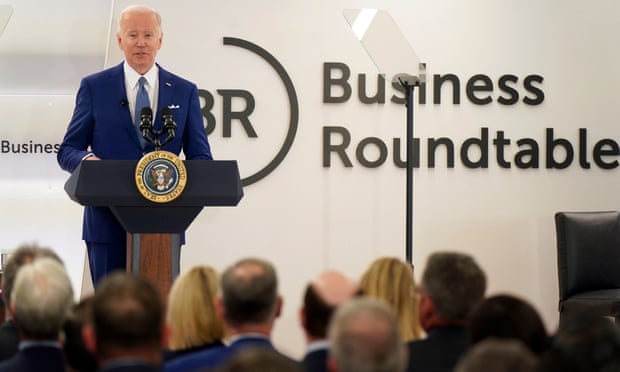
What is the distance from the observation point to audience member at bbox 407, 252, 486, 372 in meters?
3.04

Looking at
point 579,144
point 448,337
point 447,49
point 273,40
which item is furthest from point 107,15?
point 448,337

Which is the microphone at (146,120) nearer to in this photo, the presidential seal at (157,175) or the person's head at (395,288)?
the presidential seal at (157,175)

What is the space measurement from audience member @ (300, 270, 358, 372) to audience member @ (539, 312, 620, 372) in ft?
2.11

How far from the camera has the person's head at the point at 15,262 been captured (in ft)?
10.5

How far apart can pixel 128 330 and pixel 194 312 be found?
824 millimetres

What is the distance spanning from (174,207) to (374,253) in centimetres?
331

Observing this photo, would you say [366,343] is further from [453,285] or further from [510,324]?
[453,285]

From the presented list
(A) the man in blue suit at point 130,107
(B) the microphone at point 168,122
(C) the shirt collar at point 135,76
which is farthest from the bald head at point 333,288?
(C) the shirt collar at point 135,76

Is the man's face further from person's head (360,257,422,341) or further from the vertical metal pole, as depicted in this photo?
the vertical metal pole

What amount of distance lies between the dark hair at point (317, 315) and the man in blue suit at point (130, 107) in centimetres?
189

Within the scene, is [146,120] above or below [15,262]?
above

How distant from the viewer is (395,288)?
333cm

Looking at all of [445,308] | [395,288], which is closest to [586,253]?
[395,288]

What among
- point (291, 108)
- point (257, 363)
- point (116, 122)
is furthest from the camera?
point (291, 108)
